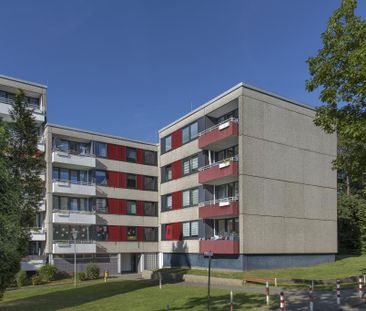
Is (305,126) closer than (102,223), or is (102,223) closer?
(305,126)

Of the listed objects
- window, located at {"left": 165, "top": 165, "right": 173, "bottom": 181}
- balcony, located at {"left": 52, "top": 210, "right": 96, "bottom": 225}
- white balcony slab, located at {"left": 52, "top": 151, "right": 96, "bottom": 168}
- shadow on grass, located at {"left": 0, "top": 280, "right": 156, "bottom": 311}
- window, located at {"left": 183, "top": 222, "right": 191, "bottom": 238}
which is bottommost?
shadow on grass, located at {"left": 0, "top": 280, "right": 156, "bottom": 311}

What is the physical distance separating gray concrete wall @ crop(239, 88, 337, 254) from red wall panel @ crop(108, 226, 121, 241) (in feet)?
63.1

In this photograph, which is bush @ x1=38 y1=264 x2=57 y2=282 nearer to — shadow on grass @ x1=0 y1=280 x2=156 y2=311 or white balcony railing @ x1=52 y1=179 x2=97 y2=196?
white balcony railing @ x1=52 y1=179 x2=97 y2=196

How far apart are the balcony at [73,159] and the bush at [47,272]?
10123 mm

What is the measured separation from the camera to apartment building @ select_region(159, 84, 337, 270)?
36.5 m

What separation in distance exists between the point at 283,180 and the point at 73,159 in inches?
841

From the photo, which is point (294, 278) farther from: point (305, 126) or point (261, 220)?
point (305, 126)

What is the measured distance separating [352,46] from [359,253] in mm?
36357

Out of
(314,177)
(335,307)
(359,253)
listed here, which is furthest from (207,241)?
(335,307)

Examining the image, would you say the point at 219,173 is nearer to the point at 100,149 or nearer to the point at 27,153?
the point at 27,153

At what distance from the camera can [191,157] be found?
44969 millimetres

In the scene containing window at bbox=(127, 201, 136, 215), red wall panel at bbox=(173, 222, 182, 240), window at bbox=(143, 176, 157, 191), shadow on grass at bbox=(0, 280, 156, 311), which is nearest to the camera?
shadow on grass at bbox=(0, 280, 156, 311)

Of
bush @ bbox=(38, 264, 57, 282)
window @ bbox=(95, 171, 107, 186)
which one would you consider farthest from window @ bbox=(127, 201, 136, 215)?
bush @ bbox=(38, 264, 57, 282)

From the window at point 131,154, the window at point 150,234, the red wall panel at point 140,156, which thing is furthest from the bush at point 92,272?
the red wall panel at point 140,156
